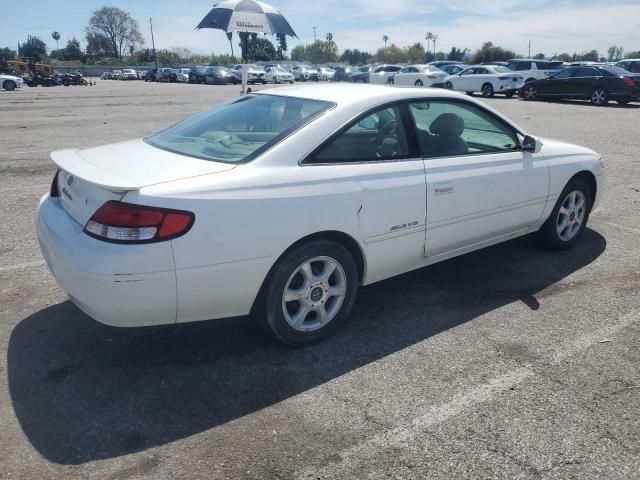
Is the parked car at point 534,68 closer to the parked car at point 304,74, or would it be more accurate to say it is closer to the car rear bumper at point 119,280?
the car rear bumper at point 119,280

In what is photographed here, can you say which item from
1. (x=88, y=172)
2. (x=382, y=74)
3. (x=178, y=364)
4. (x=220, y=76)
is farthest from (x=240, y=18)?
(x=220, y=76)

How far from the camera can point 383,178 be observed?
361cm

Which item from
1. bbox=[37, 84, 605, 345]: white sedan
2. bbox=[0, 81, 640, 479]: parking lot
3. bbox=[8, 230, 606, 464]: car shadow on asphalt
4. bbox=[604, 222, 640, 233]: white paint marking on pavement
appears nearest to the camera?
bbox=[0, 81, 640, 479]: parking lot

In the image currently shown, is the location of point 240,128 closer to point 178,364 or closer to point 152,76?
point 178,364

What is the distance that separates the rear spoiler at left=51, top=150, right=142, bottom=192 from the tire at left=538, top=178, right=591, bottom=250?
12.3ft

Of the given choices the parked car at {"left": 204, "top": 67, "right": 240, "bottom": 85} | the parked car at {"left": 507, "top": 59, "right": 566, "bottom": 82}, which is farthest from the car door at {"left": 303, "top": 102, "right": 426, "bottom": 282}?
the parked car at {"left": 204, "top": 67, "right": 240, "bottom": 85}

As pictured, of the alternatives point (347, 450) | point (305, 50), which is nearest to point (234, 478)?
point (347, 450)

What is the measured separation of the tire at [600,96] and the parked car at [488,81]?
4034 mm

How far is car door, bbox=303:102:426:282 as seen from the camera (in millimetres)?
3482

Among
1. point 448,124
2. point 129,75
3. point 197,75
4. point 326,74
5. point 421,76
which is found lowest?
point 448,124

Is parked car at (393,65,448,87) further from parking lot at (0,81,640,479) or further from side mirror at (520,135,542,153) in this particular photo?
parking lot at (0,81,640,479)

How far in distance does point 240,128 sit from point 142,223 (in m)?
1.31

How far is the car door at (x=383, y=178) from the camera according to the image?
3.48 metres

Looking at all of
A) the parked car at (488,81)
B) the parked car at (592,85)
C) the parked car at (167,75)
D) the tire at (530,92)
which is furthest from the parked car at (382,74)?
the parked car at (167,75)
